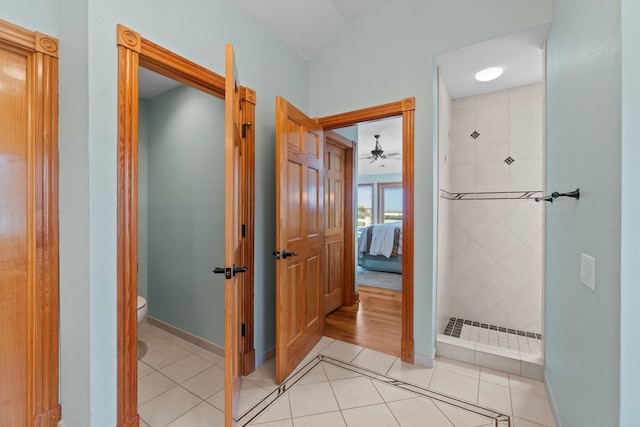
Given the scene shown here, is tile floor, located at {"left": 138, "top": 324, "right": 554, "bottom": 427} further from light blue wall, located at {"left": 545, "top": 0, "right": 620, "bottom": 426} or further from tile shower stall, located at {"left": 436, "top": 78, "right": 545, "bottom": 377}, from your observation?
tile shower stall, located at {"left": 436, "top": 78, "right": 545, "bottom": 377}

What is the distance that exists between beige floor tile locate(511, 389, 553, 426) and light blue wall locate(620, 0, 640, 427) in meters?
1.05

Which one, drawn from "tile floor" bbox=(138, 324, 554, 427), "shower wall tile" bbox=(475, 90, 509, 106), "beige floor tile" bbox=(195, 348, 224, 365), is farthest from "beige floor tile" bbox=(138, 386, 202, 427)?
"shower wall tile" bbox=(475, 90, 509, 106)

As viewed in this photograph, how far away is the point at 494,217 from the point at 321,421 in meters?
2.47

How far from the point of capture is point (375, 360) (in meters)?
2.30

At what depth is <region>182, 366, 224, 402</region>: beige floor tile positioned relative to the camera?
6.18ft

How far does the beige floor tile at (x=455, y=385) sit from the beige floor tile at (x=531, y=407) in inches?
8.9

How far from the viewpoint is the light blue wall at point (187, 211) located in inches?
95.3

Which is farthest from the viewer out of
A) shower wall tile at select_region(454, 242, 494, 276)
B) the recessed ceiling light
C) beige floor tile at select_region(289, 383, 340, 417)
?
shower wall tile at select_region(454, 242, 494, 276)

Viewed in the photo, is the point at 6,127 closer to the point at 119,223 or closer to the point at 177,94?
the point at 119,223

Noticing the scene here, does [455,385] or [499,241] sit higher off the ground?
[499,241]

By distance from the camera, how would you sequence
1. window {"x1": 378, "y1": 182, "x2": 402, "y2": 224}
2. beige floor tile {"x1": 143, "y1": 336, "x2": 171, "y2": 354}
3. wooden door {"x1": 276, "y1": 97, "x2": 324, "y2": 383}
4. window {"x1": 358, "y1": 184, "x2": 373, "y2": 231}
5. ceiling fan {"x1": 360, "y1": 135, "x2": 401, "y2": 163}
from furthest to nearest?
window {"x1": 358, "y1": 184, "x2": 373, "y2": 231}, window {"x1": 378, "y1": 182, "x2": 402, "y2": 224}, ceiling fan {"x1": 360, "y1": 135, "x2": 401, "y2": 163}, beige floor tile {"x1": 143, "y1": 336, "x2": 171, "y2": 354}, wooden door {"x1": 276, "y1": 97, "x2": 324, "y2": 383}

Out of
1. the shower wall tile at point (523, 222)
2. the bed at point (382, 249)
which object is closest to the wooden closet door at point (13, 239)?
the shower wall tile at point (523, 222)

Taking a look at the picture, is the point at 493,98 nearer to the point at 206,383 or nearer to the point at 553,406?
the point at 553,406

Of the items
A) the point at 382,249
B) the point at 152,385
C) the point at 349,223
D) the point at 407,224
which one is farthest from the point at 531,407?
the point at 382,249
